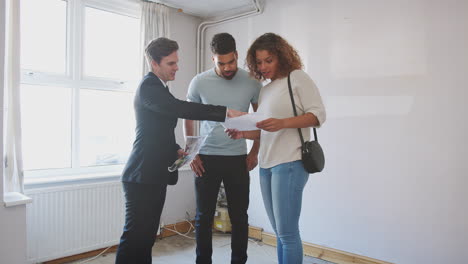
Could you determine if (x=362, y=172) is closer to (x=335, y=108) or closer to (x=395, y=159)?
(x=395, y=159)

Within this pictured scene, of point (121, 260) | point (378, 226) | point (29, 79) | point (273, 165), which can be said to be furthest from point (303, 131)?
point (29, 79)

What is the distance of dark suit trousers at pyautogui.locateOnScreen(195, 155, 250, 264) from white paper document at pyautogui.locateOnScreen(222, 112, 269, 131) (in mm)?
372

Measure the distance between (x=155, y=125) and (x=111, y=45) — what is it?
6.66 feet

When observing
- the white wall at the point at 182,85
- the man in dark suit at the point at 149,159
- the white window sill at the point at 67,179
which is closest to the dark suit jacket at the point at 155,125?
the man in dark suit at the point at 149,159

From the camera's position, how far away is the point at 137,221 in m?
1.62

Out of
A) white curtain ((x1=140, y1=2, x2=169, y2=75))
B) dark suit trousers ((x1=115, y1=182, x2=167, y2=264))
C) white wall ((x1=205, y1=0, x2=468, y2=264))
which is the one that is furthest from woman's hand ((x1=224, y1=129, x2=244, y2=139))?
white curtain ((x1=140, y1=2, x2=169, y2=75))

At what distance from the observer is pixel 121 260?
64.4 inches

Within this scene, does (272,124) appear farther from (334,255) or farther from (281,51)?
(334,255)

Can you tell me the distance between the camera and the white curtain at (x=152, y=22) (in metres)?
3.34

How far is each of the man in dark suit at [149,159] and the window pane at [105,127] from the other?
171cm

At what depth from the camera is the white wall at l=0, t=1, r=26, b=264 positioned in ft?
6.97

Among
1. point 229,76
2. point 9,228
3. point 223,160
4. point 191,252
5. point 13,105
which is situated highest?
point 229,76

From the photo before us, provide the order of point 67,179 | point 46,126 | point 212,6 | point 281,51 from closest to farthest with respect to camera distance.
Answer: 1. point 281,51
2. point 67,179
3. point 46,126
4. point 212,6

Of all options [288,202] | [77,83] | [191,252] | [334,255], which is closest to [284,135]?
[288,202]
